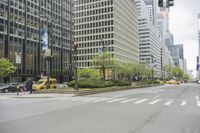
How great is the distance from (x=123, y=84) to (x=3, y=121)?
141ft

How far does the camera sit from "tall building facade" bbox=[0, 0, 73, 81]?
7406 cm

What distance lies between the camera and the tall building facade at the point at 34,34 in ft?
243

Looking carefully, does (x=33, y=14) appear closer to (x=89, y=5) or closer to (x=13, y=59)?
(x=13, y=59)

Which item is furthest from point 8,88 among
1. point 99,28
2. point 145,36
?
point 145,36

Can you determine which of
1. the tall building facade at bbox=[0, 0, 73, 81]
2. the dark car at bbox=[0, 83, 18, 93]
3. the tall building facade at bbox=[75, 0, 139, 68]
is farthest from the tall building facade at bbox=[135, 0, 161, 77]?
the dark car at bbox=[0, 83, 18, 93]

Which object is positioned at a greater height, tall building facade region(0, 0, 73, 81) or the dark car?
tall building facade region(0, 0, 73, 81)

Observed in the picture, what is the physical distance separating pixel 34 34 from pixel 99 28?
5587cm

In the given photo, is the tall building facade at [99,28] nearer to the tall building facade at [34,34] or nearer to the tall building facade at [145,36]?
the tall building facade at [34,34]

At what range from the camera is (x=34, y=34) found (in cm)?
8462

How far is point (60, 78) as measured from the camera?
99.8 metres

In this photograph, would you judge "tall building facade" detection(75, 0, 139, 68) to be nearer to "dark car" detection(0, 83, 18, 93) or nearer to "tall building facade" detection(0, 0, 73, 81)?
"tall building facade" detection(0, 0, 73, 81)

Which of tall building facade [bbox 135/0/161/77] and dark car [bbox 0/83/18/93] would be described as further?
tall building facade [bbox 135/0/161/77]

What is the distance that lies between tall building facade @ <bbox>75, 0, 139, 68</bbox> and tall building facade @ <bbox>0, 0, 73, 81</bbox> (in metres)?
29.3

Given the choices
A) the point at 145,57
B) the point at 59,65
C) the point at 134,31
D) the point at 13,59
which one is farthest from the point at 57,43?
the point at 145,57
